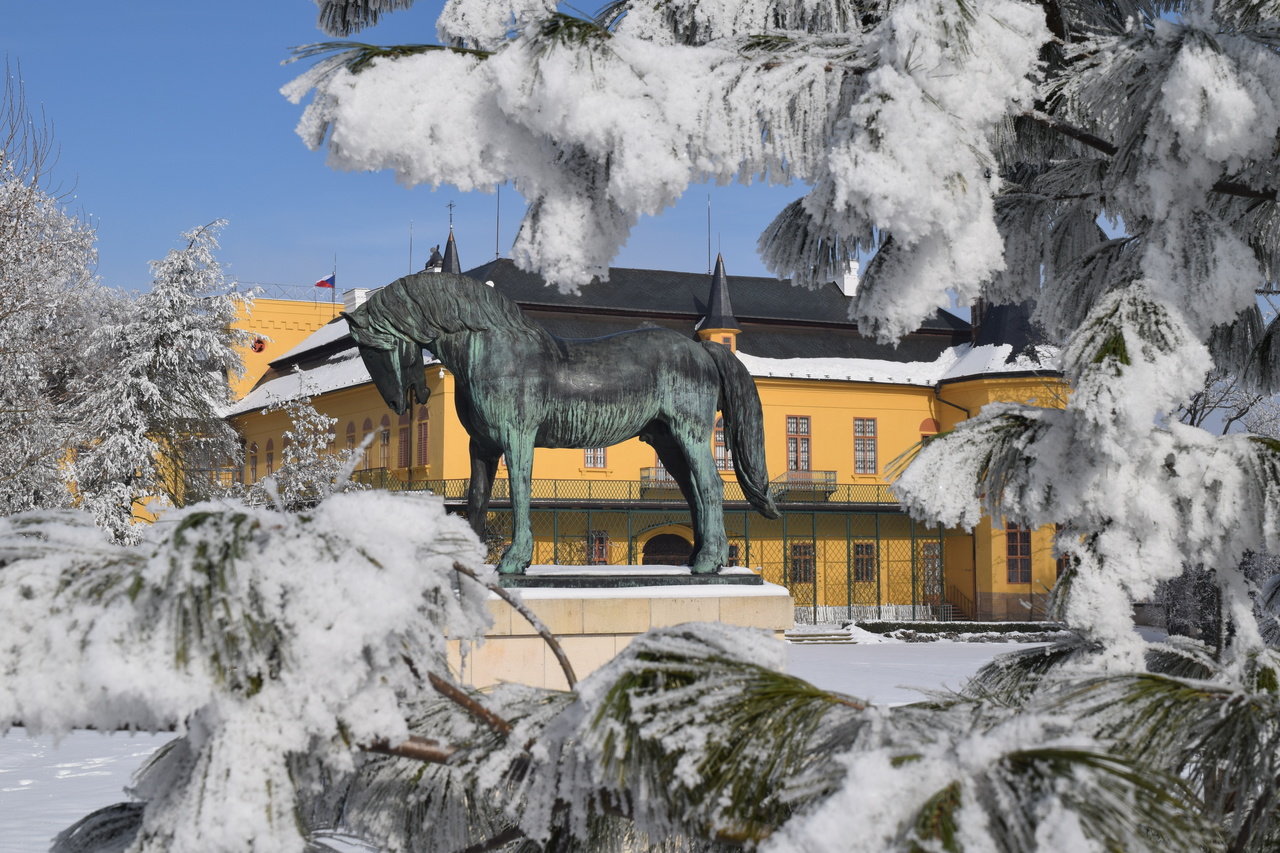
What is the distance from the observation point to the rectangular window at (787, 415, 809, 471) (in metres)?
34.8

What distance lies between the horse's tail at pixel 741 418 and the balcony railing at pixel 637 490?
2237 centimetres

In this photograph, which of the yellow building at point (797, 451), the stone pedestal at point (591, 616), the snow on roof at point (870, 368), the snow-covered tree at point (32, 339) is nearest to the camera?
the stone pedestal at point (591, 616)

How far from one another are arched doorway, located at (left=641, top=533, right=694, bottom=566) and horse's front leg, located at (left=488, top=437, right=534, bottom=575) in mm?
26964

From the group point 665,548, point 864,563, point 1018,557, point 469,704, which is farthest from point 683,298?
point 469,704

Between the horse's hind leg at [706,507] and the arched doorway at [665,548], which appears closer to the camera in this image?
the horse's hind leg at [706,507]

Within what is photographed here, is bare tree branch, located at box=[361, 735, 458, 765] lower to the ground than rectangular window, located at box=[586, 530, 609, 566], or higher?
higher

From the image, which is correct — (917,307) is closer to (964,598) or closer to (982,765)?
(982,765)

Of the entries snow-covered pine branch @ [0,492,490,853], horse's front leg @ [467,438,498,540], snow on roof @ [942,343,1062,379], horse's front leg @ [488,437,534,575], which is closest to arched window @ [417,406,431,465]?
snow on roof @ [942,343,1062,379]

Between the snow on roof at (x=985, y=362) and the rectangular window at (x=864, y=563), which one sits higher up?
the snow on roof at (x=985, y=362)

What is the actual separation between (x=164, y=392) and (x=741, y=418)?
799 inches

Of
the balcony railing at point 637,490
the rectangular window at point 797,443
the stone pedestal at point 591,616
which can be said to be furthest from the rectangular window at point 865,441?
the stone pedestal at point 591,616

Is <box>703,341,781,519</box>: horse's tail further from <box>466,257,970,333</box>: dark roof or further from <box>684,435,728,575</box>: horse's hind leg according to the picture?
<box>466,257,970,333</box>: dark roof

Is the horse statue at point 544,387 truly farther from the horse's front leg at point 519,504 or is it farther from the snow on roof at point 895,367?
the snow on roof at point 895,367

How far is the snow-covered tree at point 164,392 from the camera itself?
22.3 metres
